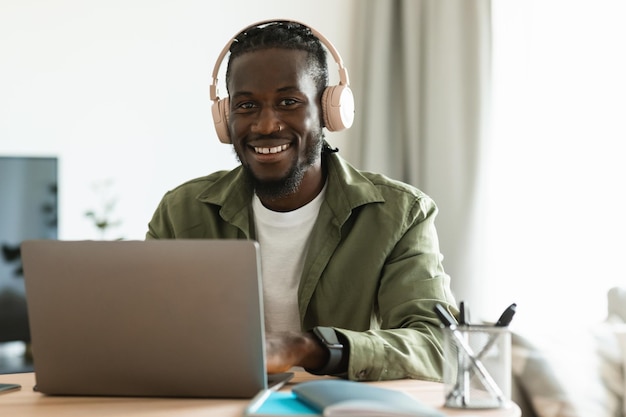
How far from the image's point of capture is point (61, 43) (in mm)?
3166

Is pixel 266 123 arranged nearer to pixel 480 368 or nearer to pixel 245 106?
pixel 245 106

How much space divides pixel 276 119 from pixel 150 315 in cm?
88

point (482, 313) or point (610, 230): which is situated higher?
point (610, 230)

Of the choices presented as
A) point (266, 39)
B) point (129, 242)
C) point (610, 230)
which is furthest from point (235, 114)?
point (610, 230)

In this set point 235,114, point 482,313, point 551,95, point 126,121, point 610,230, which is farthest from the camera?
point 126,121

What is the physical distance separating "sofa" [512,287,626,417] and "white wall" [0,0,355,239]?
1.57 metres

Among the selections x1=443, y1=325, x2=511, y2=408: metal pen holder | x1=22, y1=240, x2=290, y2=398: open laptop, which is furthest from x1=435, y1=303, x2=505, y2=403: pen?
x1=22, y1=240, x2=290, y2=398: open laptop

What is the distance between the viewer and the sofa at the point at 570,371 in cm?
205

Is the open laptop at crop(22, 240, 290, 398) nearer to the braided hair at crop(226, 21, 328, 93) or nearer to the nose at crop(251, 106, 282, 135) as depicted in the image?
the nose at crop(251, 106, 282, 135)

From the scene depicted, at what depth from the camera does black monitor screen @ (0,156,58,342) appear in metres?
2.88

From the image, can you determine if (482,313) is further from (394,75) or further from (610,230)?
(394,75)

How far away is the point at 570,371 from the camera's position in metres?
2.08

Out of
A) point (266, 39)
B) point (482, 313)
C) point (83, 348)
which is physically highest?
point (266, 39)

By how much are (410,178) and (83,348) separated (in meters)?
2.28
